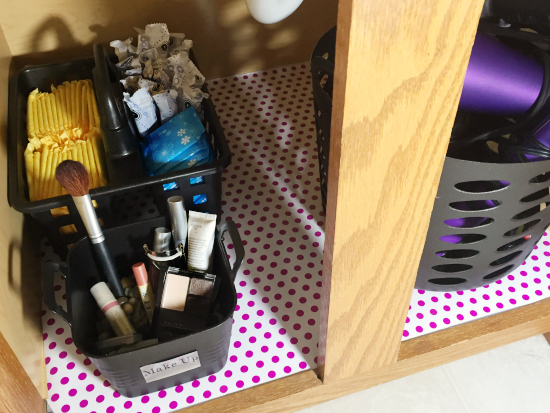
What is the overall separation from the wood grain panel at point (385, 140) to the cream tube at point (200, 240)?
14 centimetres

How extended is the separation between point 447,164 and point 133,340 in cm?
33

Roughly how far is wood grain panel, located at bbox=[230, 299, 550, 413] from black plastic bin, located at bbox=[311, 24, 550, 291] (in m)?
0.05

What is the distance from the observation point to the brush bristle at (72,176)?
1.41 ft

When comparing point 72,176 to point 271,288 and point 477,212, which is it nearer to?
point 271,288

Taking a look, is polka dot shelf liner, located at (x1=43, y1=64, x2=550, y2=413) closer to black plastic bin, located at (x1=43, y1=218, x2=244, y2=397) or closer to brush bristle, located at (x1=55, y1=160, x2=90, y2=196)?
black plastic bin, located at (x1=43, y1=218, x2=244, y2=397)

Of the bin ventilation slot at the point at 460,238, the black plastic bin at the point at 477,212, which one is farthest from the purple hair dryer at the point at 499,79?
the bin ventilation slot at the point at 460,238

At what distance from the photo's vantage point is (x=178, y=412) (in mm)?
482

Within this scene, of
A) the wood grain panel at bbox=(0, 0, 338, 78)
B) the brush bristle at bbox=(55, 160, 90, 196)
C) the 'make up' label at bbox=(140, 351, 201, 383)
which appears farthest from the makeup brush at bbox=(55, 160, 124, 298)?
the wood grain panel at bbox=(0, 0, 338, 78)

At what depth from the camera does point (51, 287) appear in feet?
1.54

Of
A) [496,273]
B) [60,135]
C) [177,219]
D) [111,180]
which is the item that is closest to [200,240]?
[177,219]

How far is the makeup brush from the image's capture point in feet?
1.41

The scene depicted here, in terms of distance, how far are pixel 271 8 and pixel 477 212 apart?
0.87 ft

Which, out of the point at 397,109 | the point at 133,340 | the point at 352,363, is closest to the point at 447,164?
the point at 397,109

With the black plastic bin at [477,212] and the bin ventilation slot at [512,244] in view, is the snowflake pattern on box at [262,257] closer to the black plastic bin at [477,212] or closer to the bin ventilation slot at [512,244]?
the black plastic bin at [477,212]
